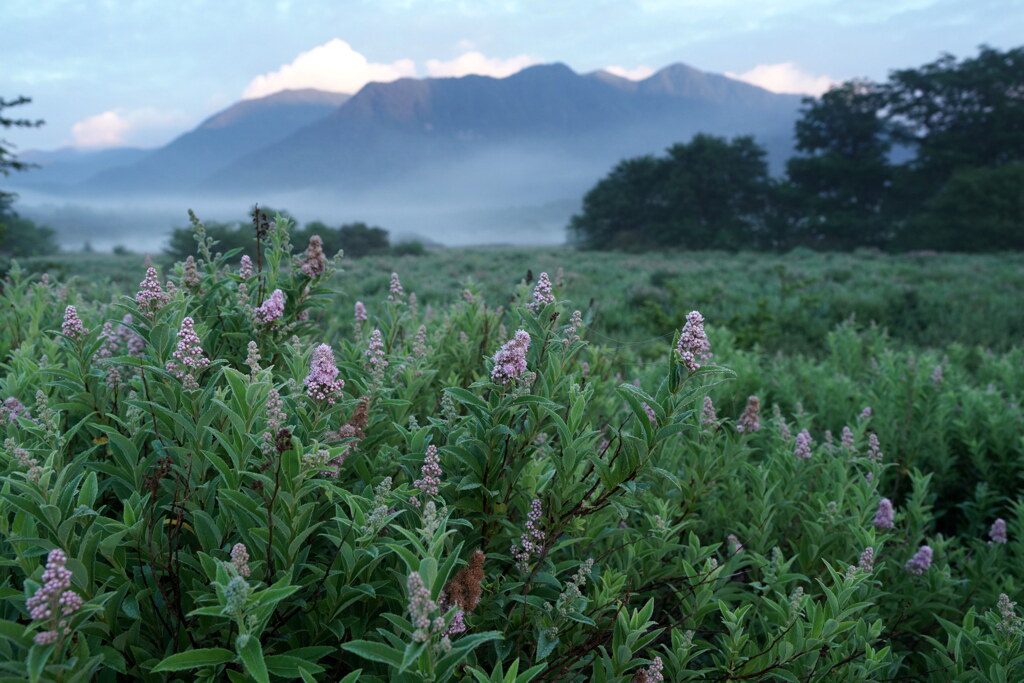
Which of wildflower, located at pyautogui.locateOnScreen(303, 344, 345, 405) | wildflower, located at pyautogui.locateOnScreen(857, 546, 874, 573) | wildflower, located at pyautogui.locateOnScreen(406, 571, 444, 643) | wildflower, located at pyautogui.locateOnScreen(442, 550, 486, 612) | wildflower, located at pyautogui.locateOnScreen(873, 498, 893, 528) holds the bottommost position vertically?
wildflower, located at pyautogui.locateOnScreen(873, 498, 893, 528)

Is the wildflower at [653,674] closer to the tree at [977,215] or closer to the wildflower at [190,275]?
the wildflower at [190,275]

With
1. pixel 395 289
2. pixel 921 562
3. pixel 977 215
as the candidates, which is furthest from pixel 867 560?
pixel 977 215

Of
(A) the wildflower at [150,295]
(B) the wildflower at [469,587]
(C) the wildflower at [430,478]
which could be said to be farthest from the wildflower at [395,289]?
(B) the wildflower at [469,587]

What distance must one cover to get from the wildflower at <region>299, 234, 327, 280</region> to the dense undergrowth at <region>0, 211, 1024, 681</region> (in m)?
0.02

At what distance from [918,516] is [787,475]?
2.43ft

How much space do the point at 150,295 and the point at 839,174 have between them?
56.3 metres

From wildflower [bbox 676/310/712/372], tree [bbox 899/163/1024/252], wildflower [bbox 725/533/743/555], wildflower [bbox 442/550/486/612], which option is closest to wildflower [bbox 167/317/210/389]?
wildflower [bbox 442/550/486/612]

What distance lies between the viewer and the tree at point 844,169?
4684cm

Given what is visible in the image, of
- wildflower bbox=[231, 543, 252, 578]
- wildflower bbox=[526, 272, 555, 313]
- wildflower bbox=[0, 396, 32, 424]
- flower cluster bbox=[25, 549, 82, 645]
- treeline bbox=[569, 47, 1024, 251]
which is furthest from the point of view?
treeline bbox=[569, 47, 1024, 251]

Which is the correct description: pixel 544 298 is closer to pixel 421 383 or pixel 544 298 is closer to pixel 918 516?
pixel 421 383

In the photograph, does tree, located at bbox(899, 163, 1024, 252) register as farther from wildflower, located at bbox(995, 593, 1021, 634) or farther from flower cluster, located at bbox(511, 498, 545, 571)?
flower cluster, located at bbox(511, 498, 545, 571)

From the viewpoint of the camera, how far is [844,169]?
48.4m

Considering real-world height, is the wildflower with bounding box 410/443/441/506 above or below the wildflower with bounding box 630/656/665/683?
above

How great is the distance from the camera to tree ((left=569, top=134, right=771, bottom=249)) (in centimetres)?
5050
